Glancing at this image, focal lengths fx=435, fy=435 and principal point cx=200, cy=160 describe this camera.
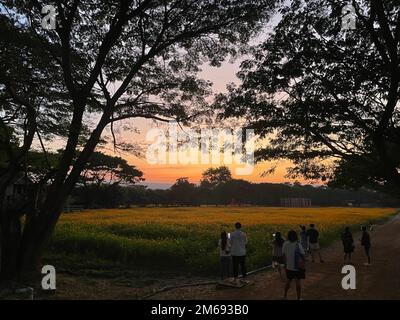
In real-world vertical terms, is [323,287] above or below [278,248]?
below

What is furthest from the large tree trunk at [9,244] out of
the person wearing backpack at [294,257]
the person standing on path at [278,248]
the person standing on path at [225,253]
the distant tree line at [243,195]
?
the distant tree line at [243,195]

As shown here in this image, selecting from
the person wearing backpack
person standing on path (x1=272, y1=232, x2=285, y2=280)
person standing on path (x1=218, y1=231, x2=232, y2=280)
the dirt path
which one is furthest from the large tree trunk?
the person wearing backpack

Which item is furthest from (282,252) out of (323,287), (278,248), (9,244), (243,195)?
(243,195)

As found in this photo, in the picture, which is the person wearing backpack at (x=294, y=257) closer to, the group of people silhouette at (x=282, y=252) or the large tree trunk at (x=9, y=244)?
the group of people silhouette at (x=282, y=252)

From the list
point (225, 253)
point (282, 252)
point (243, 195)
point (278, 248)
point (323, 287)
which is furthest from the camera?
point (243, 195)

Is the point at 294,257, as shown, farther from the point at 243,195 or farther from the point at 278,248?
the point at 243,195

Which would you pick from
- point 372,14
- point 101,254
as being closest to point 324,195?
point 101,254

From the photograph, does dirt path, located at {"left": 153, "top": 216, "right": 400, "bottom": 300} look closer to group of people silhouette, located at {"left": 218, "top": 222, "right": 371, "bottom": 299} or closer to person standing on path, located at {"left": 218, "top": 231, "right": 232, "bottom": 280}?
group of people silhouette, located at {"left": 218, "top": 222, "right": 371, "bottom": 299}

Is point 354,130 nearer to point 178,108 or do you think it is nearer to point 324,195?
point 178,108

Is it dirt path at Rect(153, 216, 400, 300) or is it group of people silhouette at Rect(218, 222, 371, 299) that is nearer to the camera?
group of people silhouette at Rect(218, 222, 371, 299)

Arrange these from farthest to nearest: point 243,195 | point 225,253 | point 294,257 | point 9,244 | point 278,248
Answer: point 243,195
point 9,244
point 278,248
point 225,253
point 294,257

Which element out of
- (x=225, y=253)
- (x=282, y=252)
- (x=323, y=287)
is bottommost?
(x=323, y=287)

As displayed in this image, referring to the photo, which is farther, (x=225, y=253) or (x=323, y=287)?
(x=225, y=253)

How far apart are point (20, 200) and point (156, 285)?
5250 mm
